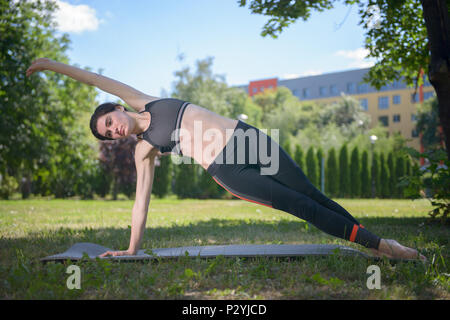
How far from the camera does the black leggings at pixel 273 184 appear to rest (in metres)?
2.58

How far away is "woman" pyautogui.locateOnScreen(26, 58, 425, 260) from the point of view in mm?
2613

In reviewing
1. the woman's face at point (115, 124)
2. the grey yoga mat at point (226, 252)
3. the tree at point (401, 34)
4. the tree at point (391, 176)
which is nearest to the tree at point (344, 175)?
the tree at point (391, 176)

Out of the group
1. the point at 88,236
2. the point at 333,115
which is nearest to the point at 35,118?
the point at 88,236

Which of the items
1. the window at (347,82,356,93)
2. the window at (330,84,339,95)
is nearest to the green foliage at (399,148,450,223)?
the window at (347,82,356,93)

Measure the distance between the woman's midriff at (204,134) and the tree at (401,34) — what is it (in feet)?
14.0

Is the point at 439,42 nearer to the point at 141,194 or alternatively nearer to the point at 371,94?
the point at 141,194

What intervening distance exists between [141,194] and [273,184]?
45.1 inches

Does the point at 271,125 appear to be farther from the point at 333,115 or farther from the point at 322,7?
the point at 322,7

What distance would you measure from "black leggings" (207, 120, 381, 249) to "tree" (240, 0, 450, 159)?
3998mm

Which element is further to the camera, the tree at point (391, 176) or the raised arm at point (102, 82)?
the tree at point (391, 176)

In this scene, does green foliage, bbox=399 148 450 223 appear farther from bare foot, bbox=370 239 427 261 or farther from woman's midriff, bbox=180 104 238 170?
woman's midriff, bbox=180 104 238 170

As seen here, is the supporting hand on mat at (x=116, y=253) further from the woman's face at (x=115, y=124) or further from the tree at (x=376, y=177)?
the tree at (x=376, y=177)

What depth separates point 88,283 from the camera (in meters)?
2.26

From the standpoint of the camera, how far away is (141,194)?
3.03 meters
